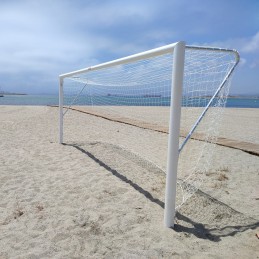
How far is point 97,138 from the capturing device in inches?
345

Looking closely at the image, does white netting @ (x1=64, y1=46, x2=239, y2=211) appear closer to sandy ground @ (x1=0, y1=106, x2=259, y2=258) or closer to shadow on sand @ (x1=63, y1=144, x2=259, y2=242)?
sandy ground @ (x1=0, y1=106, x2=259, y2=258)

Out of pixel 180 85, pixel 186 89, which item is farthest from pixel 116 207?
pixel 186 89

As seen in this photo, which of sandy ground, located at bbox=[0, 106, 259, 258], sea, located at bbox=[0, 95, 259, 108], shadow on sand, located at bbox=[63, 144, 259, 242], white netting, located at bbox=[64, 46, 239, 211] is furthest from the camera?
sea, located at bbox=[0, 95, 259, 108]

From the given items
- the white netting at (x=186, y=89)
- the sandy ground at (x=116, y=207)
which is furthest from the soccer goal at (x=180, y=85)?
the sandy ground at (x=116, y=207)

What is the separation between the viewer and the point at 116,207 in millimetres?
3697

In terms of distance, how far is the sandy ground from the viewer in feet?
9.20

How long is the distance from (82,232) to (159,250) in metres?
0.80

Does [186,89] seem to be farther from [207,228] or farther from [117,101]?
[117,101]

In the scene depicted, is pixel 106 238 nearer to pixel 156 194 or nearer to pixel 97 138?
pixel 156 194

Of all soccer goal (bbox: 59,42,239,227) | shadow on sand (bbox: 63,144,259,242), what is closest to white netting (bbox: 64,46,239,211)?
soccer goal (bbox: 59,42,239,227)

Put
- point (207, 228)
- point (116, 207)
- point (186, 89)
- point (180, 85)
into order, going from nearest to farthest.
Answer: point (180, 85) → point (207, 228) → point (116, 207) → point (186, 89)

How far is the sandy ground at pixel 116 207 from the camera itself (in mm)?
2805

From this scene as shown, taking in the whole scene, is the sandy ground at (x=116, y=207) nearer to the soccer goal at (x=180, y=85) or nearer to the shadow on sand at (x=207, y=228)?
the shadow on sand at (x=207, y=228)

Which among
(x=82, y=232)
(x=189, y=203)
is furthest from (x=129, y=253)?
(x=189, y=203)
